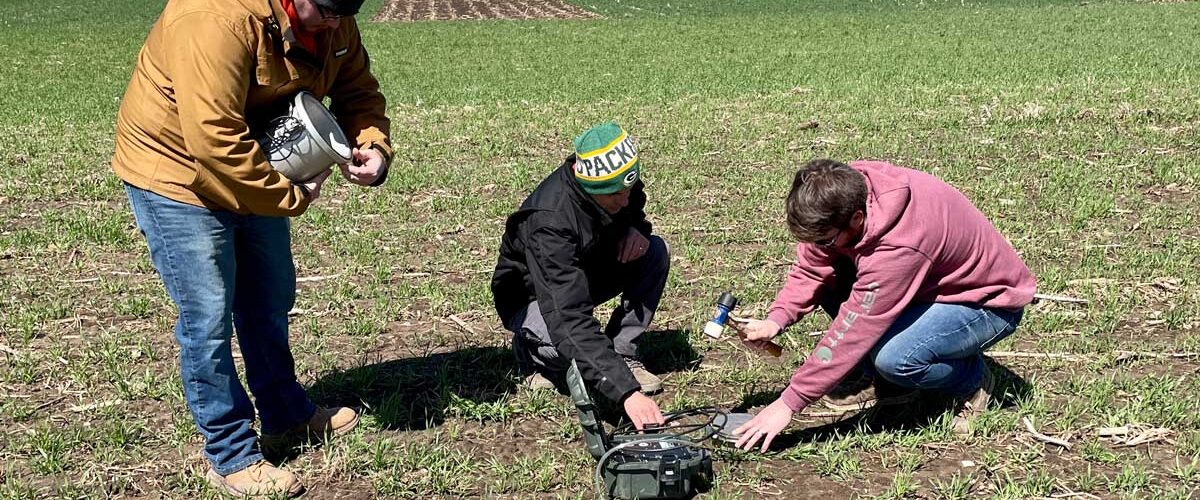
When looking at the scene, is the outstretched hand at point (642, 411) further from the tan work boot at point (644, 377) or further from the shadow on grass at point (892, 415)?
the tan work boot at point (644, 377)

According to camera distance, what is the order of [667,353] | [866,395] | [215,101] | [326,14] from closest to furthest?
[215,101] → [326,14] → [866,395] → [667,353]

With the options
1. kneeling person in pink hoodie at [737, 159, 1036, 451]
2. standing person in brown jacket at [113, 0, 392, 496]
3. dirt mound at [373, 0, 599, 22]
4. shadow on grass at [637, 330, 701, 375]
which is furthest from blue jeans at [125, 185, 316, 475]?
dirt mound at [373, 0, 599, 22]

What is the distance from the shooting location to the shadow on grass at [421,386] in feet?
15.5

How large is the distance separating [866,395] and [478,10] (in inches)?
1459

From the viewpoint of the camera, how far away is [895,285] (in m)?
3.81

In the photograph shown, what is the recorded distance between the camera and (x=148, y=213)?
362 cm

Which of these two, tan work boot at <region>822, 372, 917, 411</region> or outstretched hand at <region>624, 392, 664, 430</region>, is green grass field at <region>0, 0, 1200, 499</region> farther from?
outstretched hand at <region>624, 392, 664, 430</region>

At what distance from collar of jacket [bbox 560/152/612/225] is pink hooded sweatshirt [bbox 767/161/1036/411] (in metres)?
1.01

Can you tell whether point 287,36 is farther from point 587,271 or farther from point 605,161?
point 587,271

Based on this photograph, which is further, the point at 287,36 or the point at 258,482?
the point at 258,482

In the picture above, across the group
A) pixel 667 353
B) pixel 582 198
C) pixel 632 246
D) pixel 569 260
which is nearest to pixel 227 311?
pixel 569 260

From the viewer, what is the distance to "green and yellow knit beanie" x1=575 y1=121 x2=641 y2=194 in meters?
4.22

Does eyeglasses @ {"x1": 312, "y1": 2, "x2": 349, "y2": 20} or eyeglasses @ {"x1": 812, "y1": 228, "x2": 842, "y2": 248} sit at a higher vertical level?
eyeglasses @ {"x1": 312, "y1": 2, "x2": 349, "y2": 20}

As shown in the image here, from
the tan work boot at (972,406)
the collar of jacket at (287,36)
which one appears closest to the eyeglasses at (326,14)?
the collar of jacket at (287,36)
